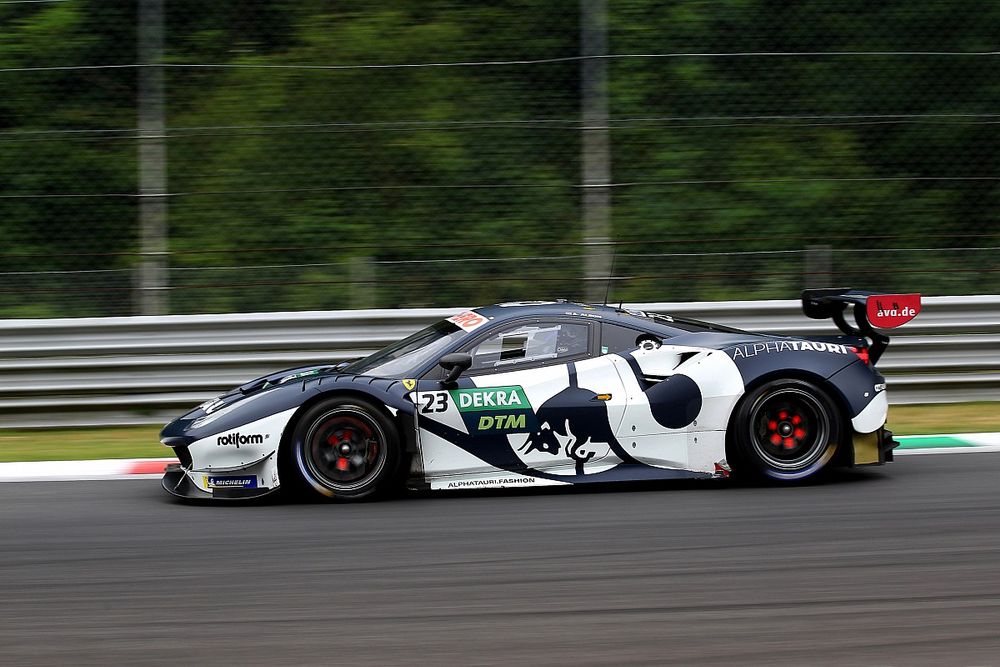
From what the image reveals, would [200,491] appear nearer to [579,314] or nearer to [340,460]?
[340,460]

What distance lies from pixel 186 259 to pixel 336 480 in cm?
385

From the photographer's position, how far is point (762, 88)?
10.5 metres

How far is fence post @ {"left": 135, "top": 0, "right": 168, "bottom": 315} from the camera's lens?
9830 mm

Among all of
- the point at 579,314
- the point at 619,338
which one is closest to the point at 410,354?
the point at 579,314

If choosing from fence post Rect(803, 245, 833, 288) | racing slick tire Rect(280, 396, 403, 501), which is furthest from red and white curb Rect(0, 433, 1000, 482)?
fence post Rect(803, 245, 833, 288)

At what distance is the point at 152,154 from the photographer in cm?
1001

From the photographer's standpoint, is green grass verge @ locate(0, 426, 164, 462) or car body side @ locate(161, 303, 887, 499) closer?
car body side @ locate(161, 303, 887, 499)

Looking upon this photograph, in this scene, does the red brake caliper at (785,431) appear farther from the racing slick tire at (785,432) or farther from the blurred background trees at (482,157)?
the blurred background trees at (482,157)

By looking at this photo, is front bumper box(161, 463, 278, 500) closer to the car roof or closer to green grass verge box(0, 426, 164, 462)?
green grass verge box(0, 426, 164, 462)

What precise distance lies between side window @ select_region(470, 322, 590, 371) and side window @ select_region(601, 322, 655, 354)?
0.10m

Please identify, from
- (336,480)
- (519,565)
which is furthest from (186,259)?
(519,565)

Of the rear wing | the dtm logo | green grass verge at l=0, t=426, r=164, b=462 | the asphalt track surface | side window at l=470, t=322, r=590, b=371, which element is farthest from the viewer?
green grass verge at l=0, t=426, r=164, b=462

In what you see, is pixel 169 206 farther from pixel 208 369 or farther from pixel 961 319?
pixel 961 319

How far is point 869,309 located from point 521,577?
318 centimetres
